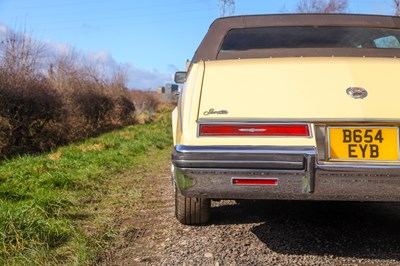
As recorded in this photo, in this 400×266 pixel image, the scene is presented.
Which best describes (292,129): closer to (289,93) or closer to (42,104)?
(289,93)

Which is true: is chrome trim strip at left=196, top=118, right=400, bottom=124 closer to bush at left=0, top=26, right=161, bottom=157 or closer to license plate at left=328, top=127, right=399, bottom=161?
license plate at left=328, top=127, right=399, bottom=161

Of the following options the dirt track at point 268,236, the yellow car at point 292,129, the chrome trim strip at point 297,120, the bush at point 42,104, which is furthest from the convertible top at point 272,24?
the bush at point 42,104

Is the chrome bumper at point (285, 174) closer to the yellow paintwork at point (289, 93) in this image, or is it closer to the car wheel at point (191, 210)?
the yellow paintwork at point (289, 93)

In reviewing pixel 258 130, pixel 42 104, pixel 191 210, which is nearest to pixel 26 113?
pixel 42 104

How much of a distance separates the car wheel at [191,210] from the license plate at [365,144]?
4.31ft

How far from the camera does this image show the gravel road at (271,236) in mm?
3307

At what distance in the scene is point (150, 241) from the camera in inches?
147

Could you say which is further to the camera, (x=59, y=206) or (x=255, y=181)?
(x=59, y=206)

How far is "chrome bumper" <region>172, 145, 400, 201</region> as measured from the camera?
2.94 m

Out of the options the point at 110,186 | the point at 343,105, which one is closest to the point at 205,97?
the point at 343,105

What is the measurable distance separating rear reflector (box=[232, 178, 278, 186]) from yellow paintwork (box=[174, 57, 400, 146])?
240 mm

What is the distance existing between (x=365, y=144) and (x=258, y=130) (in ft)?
2.29

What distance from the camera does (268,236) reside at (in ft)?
12.5

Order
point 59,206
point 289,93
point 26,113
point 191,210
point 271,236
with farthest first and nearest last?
point 26,113 < point 59,206 < point 191,210 < point 271,236 < point 289,93
